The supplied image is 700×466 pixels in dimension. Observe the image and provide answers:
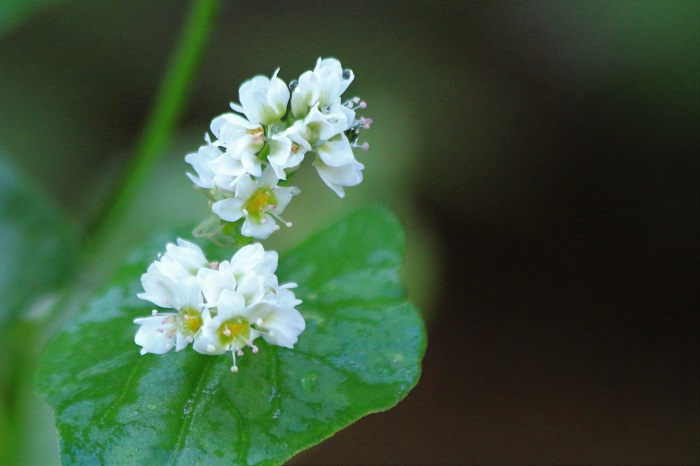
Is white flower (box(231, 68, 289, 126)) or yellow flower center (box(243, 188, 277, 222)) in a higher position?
white flower (box(231, 68, 289, 126))

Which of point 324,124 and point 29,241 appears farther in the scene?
point 29,241

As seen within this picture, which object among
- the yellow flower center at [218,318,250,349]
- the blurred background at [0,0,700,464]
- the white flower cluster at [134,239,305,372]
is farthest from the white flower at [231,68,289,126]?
the blurred background at [0,0,700,464]

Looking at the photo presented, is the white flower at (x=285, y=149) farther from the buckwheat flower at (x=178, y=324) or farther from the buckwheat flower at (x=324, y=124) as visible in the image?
the buckwheat flower at (x=178, y=324)

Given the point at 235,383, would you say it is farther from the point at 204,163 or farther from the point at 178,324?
the point at 204,163

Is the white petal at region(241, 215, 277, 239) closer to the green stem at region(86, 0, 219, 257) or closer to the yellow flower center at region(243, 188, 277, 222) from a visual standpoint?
the yellow flower center at region(243, 188, 277, 222)

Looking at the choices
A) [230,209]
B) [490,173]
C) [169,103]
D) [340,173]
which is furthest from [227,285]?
[490,173]

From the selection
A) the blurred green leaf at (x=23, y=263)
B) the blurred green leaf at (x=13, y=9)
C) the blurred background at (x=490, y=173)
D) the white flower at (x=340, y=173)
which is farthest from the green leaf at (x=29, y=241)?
the white flower at (x=340, y=173)

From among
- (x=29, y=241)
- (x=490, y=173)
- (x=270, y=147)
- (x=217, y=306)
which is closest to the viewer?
(x=217, y=306)

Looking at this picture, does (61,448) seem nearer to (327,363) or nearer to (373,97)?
(327,363)
